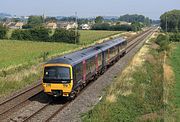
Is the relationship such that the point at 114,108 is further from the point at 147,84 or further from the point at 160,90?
the point at 147,84

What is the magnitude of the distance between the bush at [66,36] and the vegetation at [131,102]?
184 ft

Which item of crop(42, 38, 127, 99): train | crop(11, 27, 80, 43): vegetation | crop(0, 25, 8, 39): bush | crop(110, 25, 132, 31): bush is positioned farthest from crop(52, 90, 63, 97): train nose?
crop(110, 25, 132, 31): bush

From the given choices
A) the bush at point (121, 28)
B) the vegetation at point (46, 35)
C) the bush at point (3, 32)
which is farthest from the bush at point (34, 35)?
the bush at point (121, 28)

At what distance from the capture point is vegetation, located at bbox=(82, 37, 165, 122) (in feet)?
58.0

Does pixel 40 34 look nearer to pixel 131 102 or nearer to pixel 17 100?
pixel 17 100

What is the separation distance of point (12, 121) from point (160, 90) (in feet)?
35.7

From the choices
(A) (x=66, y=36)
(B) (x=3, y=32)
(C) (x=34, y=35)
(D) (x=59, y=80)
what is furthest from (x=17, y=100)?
(B) (x=3, y=32)

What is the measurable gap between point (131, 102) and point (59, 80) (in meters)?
4.27

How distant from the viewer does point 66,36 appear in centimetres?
8706

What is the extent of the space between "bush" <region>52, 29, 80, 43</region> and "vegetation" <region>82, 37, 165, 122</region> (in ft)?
184

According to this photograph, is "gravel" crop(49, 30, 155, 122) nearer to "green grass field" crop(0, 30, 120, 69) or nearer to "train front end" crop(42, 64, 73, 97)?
"train front end" crop(42, 64, 73, 97)

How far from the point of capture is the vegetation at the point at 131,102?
58.0 ft

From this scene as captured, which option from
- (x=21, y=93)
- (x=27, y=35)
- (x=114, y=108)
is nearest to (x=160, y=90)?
(x=114, y=108)

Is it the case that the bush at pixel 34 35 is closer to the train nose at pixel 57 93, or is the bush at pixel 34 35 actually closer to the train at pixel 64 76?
the train at pixel 64 76
